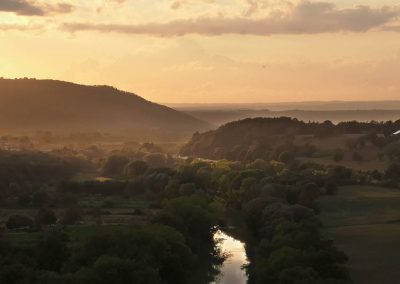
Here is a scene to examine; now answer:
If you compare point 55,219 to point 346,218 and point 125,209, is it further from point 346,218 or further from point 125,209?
point 346,218

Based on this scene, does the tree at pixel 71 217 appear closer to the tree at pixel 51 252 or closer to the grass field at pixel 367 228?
the tree at pixel 51 252

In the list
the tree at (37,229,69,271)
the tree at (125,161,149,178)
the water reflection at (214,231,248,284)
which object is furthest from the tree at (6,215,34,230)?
the tree at (125,161,149,178)

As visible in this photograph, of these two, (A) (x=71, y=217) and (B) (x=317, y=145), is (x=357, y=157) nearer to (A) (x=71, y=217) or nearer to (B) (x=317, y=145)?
(B) (x=317, y=145)

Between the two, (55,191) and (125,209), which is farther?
(55,191)

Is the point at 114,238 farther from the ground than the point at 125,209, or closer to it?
farther from the ground

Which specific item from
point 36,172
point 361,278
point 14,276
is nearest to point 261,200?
point 361,278

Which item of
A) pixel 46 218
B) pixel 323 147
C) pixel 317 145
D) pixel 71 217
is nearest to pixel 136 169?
pixel 323 147
